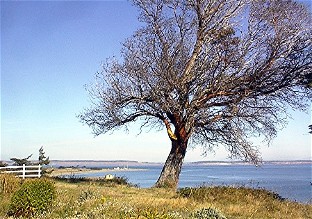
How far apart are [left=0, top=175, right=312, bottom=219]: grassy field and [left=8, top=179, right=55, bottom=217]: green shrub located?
33 cm

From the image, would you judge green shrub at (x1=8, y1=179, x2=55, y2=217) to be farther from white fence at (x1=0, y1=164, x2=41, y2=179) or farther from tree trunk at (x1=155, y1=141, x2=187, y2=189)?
white fence at (x1=0, y1=164, x2=41, y2=179)

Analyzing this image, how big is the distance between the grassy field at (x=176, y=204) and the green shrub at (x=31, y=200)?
327 millimetres

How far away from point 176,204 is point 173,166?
9.49m

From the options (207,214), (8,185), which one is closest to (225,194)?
(207,214)

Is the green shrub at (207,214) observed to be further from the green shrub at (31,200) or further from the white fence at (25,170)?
the white fence at (25,170)

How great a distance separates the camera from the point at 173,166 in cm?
2477

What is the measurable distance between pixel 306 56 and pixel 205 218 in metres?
13.6

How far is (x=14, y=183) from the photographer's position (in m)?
18.8

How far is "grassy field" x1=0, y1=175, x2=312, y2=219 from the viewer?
12.5 meters

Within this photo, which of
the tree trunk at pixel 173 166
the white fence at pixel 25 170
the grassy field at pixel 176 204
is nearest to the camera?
the grassy field at pixel 176 204

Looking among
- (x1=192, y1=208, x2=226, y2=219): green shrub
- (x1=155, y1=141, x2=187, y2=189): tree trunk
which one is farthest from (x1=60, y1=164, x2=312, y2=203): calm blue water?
(x1=192, y1=208, x2=226, y2=219): green shrub

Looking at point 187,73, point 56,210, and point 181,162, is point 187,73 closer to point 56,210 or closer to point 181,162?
point 181,162

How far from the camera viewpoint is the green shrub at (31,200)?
45.4 ft

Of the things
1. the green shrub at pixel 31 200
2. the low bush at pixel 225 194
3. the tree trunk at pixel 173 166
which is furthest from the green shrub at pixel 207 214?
the tree trunk at pixel 173 166
